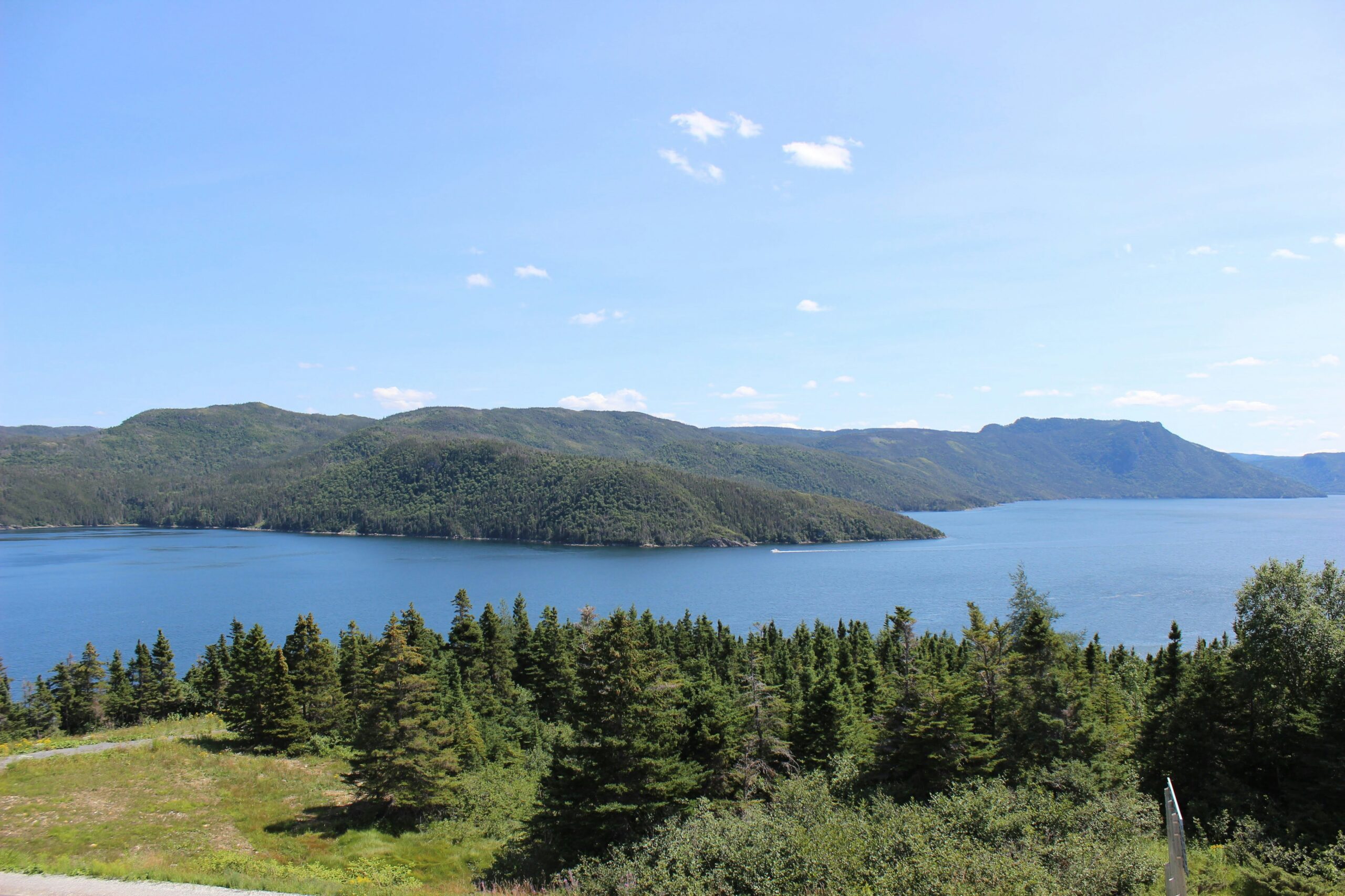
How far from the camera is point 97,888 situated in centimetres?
1531

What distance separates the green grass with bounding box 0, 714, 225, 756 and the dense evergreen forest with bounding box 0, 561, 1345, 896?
6041 millimetres

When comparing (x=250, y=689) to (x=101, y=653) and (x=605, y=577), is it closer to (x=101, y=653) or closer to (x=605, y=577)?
(x=101, y=653)

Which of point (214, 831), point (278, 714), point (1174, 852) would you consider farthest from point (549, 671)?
point (1174, 852)

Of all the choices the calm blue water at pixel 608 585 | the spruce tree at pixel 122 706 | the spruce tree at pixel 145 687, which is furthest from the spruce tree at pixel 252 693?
the calm blue water at pixel 608 585

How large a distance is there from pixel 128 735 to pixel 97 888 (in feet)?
97.8

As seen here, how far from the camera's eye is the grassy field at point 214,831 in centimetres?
1812

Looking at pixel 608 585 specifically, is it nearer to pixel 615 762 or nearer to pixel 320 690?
pixel 320 690

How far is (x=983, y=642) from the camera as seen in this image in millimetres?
26562

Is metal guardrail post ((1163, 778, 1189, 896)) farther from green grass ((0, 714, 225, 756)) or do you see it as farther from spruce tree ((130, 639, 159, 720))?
spruce tree ((130, 639, 159, 720))

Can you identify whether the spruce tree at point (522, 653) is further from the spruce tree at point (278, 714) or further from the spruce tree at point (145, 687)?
the spruce tree at point (145, 687)

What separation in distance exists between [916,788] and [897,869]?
11.9 metres

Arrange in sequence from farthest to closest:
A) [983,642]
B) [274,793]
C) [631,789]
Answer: [274,793] < [983,642] < [631,789]

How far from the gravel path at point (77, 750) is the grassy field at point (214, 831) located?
3.83 feet

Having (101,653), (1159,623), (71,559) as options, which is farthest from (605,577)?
(71,559)
